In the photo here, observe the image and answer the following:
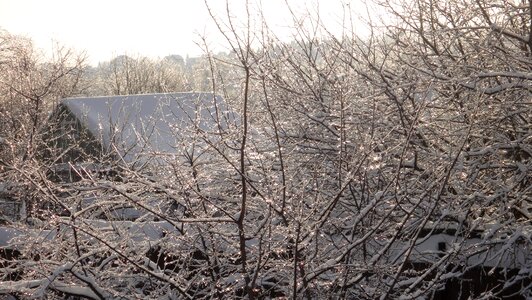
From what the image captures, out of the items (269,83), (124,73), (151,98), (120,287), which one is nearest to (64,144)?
(151,98)

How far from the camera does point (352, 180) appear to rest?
13.6ft

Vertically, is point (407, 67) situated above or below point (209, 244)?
above

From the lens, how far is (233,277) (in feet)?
14.3

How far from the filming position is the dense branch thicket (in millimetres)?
4156

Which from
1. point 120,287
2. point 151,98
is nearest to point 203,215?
point 120,287

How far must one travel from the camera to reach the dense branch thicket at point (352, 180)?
13.6 feet

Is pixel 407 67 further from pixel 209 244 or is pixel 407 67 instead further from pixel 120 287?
pixel 120 287

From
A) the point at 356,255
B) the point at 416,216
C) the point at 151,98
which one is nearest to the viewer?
the point at 356,255

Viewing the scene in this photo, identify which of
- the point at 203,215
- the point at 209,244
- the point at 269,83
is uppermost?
the point at 269,83

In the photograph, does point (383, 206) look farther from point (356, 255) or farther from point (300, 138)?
point (300, 138)

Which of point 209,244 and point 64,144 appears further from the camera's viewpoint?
point 64,144

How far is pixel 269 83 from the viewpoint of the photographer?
631cm

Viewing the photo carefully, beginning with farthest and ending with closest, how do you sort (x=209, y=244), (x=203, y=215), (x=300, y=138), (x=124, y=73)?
(x=124, y=73)
(x=300, y=138)
(x=209, y=244)
(x=203, y=215)

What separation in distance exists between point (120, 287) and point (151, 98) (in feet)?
45.2
